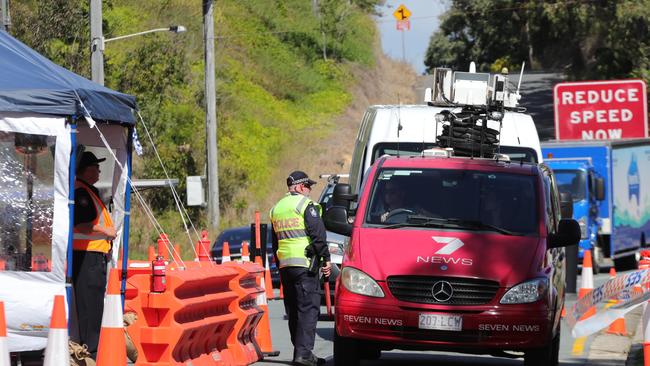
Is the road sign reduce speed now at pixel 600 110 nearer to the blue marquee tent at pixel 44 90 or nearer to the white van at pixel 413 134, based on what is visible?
the white van at pixel 413 134

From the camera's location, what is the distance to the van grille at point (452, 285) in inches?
474

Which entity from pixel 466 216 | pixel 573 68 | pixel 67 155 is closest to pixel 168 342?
pixel 67 155

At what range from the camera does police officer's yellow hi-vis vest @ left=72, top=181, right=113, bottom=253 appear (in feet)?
39.7

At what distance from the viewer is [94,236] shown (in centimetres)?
1213

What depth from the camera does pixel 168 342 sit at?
38.4 ft

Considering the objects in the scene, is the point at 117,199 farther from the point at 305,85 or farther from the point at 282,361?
the point at 305,85

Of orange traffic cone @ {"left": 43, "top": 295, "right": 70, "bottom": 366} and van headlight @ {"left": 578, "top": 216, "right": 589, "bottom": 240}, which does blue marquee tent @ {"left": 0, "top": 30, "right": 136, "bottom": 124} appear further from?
van headlight @ {"left": 578, "top": 216, "right": 589, "bottom": 240}

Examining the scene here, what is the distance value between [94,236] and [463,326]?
3304 mm

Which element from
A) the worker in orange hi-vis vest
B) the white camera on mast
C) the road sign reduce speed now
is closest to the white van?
the white camera on mast

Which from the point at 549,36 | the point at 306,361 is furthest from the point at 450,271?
the point at 549,36

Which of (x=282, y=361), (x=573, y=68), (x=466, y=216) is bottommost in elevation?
(x=282, y=361)

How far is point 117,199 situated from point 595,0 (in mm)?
42589

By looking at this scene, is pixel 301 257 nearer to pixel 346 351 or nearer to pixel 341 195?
pixel 341 195

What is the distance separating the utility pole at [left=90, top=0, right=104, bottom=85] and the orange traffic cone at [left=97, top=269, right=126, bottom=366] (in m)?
18.9
